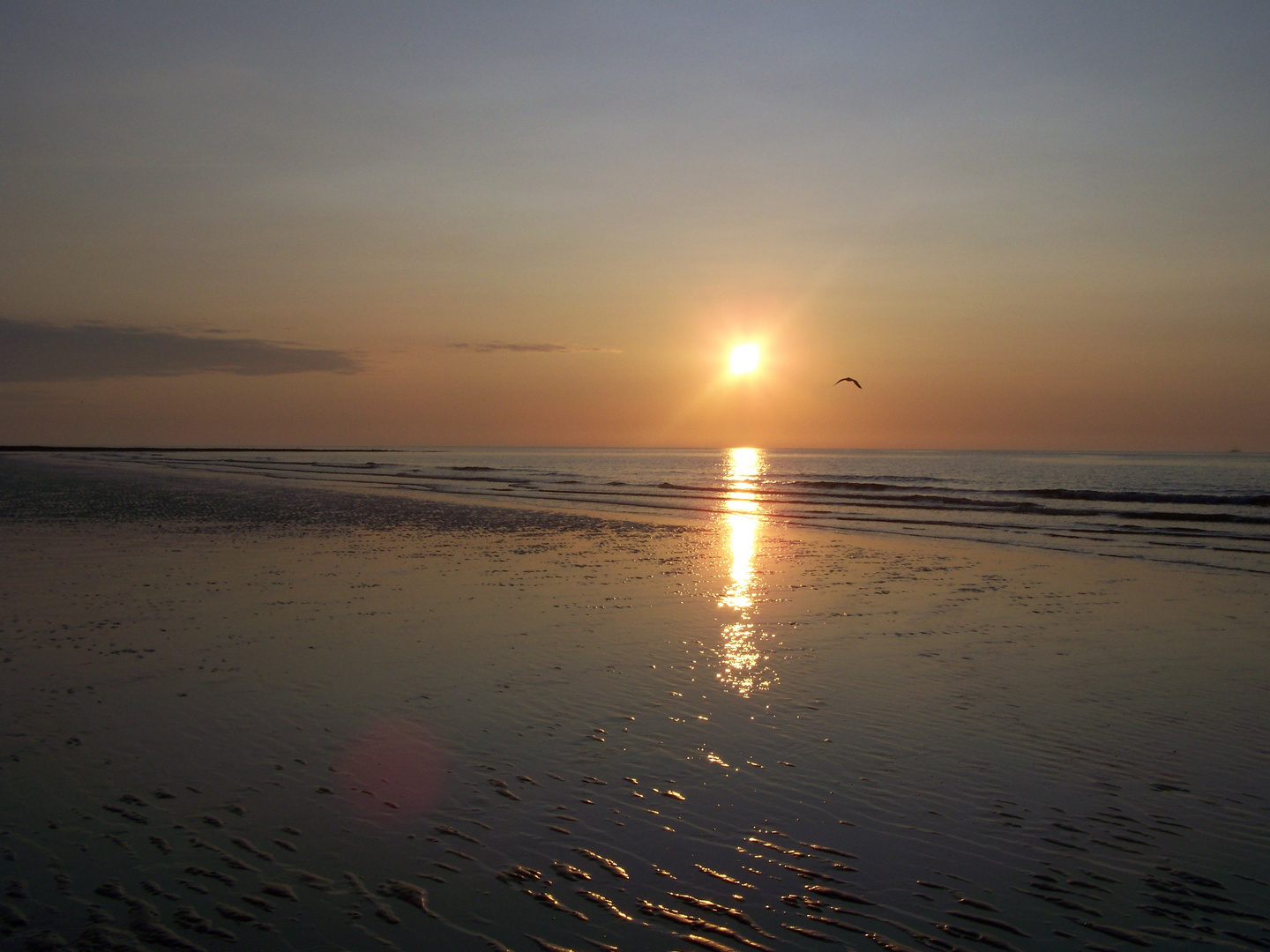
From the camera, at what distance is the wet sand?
14.6 ft

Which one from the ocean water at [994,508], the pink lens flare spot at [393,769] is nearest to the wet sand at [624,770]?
the pink lens flare spot at [393,769]

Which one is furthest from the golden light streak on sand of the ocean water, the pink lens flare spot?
the ocean water

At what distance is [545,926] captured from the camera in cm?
431

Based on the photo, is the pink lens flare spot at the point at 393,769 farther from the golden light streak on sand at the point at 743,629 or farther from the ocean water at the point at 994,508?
the ocean water at the point at 994,508

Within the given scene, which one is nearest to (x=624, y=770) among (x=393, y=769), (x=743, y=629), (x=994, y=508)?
(x=393, y=769)

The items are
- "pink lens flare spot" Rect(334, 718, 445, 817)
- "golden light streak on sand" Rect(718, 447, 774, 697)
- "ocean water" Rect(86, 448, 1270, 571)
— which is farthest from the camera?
"ocean water" Rect(86, 448, 1270, 571)

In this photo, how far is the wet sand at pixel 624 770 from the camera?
445 centimetres

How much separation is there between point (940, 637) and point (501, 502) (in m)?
29.7

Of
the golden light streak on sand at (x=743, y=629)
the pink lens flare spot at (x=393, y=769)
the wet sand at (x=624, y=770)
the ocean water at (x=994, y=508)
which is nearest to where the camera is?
the wet sand at (x=624, y=770)

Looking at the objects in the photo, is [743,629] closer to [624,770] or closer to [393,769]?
[624,770]

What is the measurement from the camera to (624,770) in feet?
21.0

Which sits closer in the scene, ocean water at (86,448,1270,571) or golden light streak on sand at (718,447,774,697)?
golden light streak on sand at (718,447,774,697)

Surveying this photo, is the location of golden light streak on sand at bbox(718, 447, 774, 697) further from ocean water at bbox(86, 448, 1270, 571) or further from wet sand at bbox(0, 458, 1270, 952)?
ocean water at bbox(86, 448, 1270, 571)

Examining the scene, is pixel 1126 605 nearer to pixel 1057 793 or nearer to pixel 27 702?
pixel 1057 793
